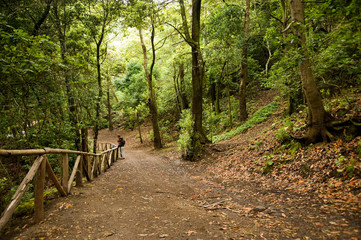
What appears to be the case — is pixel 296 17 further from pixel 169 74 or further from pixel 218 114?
pixel 169 74

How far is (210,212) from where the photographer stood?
451cm

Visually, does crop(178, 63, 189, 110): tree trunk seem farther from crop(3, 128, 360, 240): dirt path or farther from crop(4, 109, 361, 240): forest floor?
crop(3, 128, 360, 240): dirt path

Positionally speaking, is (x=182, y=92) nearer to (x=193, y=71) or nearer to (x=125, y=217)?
(x=193, y=71)

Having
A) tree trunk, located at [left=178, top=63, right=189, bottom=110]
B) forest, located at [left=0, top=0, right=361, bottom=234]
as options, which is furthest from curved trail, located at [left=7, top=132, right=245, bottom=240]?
tree trunk, located at [left=178, top=63, right=189, bottom=110]

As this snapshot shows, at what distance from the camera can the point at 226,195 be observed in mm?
5730

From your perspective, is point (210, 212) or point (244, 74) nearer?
point (210, 212)

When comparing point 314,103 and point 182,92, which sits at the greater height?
point 182,92

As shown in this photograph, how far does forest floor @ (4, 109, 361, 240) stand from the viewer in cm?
327

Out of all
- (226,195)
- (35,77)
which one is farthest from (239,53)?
(35,77)

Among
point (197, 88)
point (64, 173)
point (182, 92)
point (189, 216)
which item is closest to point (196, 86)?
point (197, 88)

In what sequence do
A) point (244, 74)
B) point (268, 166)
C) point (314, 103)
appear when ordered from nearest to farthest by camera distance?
point (314, 103)
point (268, 166)
point (244, 74)

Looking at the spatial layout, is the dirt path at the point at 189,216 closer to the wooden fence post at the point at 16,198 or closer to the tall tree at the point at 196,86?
the wooden fence post at the point at 16,198

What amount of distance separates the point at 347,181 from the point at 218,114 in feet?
49.0

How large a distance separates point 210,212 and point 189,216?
63 cm
